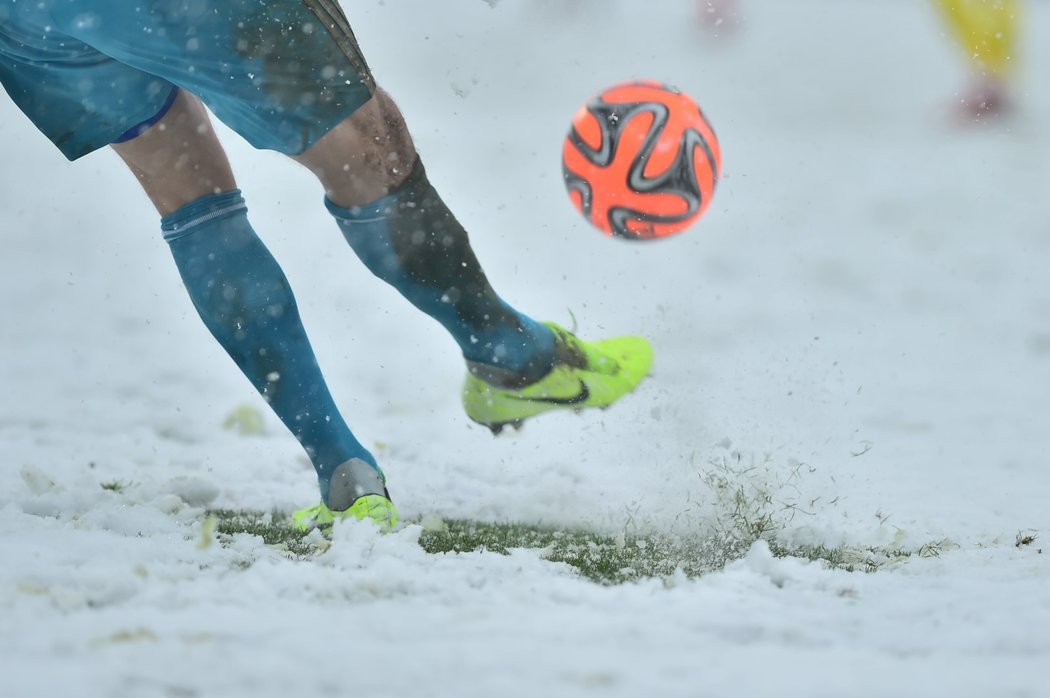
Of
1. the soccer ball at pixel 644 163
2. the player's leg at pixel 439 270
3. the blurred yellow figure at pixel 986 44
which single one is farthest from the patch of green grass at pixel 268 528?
the blurred yellow figure at pixel 986 44

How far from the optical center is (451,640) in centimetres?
156

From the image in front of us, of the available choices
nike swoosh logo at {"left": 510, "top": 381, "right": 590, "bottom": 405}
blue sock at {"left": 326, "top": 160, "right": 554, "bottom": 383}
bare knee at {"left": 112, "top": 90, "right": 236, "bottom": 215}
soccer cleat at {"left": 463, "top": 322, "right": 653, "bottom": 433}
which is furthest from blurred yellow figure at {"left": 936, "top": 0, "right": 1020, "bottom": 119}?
bare knee at {"left": 112, "top": 90, "right": 236, "bottom": 215}

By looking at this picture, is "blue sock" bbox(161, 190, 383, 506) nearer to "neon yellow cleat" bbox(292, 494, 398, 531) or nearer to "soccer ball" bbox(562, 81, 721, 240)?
"neon yellow cleat" bbox(292, 494, 398, 531)

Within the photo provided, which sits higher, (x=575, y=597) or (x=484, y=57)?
(x=484, y=57)

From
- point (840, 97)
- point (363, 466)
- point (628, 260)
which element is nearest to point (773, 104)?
point (840, 97)

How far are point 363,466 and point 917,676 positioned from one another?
1432mm

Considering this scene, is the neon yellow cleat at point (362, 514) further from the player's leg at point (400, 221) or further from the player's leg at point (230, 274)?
the player's leg at point (400, 221)

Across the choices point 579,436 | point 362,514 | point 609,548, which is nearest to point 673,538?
point 609,548

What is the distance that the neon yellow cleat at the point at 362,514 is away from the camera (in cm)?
246

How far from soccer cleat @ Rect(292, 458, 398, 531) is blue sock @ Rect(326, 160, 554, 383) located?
0.40 meters

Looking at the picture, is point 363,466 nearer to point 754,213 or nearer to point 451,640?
point 451,640

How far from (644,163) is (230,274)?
1.24 metres

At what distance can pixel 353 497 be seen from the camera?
2.54 meters

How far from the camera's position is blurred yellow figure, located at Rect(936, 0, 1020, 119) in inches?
343
